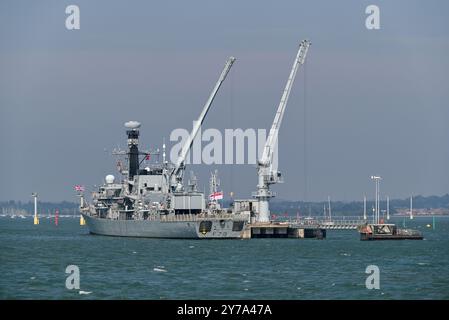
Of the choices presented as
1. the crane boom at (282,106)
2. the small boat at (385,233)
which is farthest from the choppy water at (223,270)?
the crane boom at (282,106)

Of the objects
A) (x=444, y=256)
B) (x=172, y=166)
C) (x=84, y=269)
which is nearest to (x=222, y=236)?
(x=172, y=166)

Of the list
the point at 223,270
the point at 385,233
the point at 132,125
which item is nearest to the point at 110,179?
the point at 132,125

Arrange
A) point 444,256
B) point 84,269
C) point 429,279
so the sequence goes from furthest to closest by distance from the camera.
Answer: point 444,256, point 84,269, point 429,279

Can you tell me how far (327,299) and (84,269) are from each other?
29502mm

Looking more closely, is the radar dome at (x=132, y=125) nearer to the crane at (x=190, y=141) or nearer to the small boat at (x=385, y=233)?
the crane at (x=190, y=141)

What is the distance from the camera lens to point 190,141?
190 meters

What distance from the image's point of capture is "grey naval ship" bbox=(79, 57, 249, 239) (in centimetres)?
16012

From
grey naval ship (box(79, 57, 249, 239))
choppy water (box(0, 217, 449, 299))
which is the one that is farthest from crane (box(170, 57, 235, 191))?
choppy water (box(0, 217, 449, 299))

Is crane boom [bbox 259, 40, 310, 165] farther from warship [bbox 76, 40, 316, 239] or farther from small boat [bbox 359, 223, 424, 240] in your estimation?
small boat [bbox 359, 223, 424, 240]

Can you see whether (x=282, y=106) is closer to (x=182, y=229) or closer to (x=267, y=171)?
(x=267, y=171)

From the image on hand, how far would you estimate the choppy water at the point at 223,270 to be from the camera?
8188 cm

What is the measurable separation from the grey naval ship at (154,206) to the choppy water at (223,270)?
11.4 m
